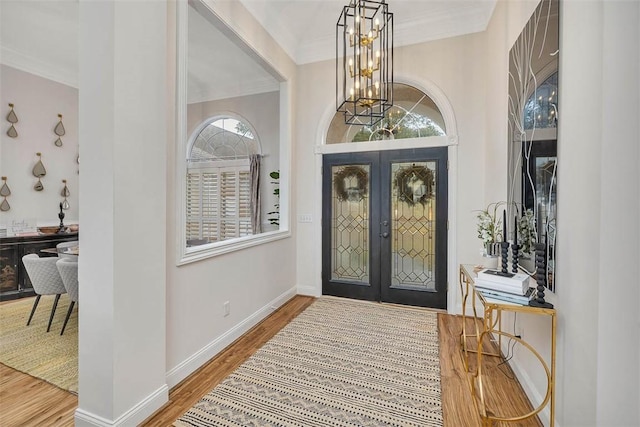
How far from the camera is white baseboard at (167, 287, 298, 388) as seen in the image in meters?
2.10

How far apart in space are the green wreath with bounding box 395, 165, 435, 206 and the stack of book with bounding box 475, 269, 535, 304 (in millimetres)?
1803

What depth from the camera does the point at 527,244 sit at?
200cm

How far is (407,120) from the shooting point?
3707 millimetres

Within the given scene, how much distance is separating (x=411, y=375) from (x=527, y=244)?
1247mm

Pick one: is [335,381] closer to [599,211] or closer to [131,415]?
[131,415]

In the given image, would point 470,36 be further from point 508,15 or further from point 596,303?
point 596,303

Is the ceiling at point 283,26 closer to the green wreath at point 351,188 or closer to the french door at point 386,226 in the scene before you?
the french door at point 386,226

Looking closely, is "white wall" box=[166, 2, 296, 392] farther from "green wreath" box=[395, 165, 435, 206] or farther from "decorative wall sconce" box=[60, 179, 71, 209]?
"decorative wall sconce" box=[60, 179, 71, 209]

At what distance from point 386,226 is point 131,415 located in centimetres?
297

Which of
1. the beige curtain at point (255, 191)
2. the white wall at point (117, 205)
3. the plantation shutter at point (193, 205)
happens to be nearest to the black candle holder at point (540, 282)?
the white wall at point (117, 205)

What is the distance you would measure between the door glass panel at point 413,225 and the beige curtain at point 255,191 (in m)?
2.51

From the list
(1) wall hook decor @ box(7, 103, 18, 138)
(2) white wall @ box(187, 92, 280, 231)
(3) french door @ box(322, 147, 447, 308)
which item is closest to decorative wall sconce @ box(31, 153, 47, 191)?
(1) wall hook decor @ box(7, 103, 18, 138)

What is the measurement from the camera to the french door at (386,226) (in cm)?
354

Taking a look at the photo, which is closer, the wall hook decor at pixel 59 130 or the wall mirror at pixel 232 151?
the wall hook decor at pixel 59 130
